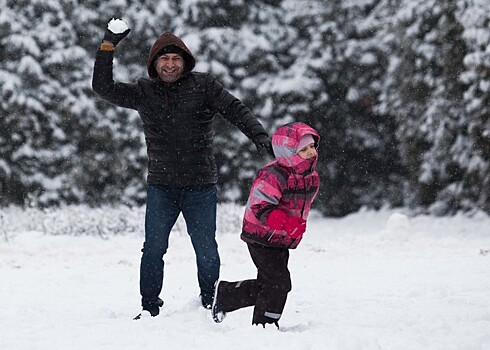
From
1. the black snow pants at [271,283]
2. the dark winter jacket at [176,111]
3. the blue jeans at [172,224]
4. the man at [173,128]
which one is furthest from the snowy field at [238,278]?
the dark winter jacket at [176,111]

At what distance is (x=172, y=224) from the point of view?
5.48 metres

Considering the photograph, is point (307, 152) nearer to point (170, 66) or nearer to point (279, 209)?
point (279, 209)

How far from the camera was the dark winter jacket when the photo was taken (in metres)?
5.36

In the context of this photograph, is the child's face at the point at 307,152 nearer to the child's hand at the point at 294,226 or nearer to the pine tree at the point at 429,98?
the child's hand at the point at 294,226

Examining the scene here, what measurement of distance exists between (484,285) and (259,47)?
937 cm

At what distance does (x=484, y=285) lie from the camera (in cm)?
710

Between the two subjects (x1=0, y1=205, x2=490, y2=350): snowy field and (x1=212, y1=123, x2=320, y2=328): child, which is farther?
(x1=212, y1=123, x2=320, y2=328): child

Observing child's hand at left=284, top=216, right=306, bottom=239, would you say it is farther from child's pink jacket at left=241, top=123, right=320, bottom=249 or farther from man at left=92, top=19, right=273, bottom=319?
man at left=92, top=19, right=273, bottom=319

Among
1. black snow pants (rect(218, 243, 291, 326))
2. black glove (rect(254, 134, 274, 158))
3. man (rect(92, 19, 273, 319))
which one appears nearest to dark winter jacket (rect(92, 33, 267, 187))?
man (rect(92, 19, 273, 319))

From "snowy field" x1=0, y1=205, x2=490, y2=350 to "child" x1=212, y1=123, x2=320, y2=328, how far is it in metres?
0.25

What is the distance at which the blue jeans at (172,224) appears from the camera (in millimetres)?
5410

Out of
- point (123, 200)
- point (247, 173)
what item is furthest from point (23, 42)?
point (247, 173)

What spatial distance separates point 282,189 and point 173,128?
3.23 ft

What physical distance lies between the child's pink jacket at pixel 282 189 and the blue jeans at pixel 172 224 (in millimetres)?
552
